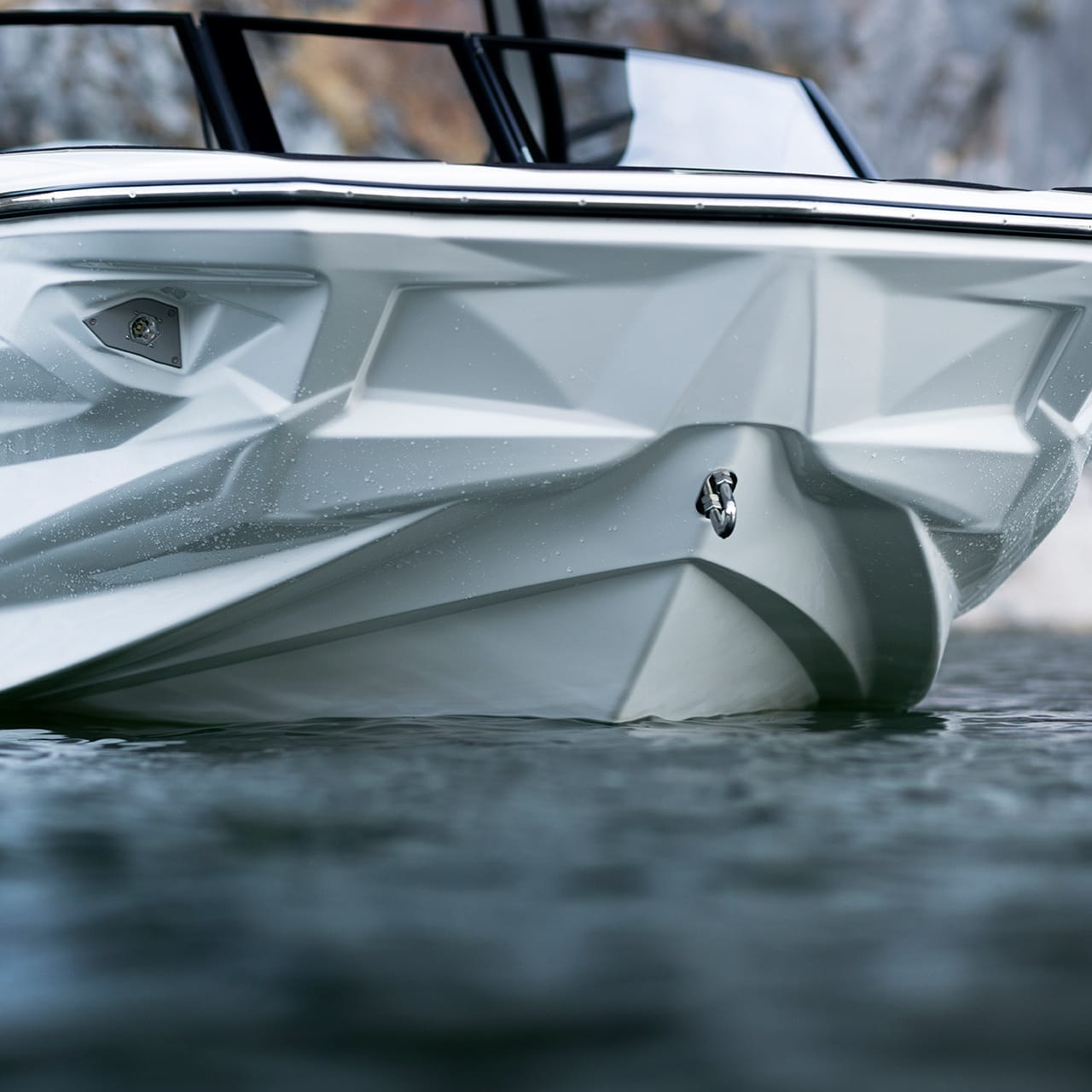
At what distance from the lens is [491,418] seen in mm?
2209

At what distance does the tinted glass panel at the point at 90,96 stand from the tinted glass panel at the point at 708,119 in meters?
14.1

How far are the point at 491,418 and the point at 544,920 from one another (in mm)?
1107

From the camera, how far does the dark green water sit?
37.4 inches

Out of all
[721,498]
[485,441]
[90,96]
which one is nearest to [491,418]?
[485,441]

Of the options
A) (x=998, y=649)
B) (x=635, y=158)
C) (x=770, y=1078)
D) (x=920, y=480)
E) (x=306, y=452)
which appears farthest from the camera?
(x=998, y=649)

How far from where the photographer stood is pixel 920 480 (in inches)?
93.0

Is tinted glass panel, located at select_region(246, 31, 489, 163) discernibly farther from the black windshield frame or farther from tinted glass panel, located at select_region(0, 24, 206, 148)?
the black windshield frame

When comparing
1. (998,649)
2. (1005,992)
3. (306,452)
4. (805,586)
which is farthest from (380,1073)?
(998,649)

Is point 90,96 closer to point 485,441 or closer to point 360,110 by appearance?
point 360,110

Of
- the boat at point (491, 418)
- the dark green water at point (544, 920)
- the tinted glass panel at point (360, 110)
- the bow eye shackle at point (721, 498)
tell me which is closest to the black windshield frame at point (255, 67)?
the boat at point (491, 418)

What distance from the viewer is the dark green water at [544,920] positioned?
95 cm

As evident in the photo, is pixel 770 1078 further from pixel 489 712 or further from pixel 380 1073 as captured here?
pixel 489 712

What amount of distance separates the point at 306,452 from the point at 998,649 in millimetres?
4006

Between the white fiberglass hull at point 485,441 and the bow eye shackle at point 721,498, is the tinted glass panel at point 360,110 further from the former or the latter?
the bow eye shackle at point 721,498
